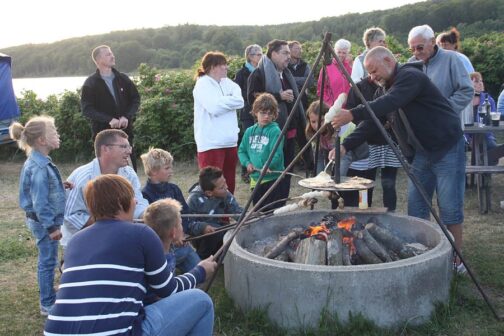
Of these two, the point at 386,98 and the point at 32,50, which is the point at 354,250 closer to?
the point at 386,98

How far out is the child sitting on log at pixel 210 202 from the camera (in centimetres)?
532

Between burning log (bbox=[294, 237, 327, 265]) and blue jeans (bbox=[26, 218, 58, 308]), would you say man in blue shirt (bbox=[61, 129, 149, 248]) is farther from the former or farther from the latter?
burning log (bbox=[294, 237, 327, 265])

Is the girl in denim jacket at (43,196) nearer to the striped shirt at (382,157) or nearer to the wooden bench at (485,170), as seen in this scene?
the striped shirt at (382,157)

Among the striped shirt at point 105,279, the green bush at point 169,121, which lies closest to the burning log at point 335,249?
the striped shirt at point 105,279

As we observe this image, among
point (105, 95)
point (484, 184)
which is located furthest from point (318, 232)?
point (105, 95)

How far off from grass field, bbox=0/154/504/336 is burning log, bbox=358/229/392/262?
0.53m

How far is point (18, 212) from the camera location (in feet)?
26.4

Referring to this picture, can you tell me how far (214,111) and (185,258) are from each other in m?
1.88

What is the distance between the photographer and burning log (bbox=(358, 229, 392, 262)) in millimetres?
4417

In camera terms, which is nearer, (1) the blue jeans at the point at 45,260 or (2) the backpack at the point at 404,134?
(1) the blue jeans at the point at 45,260

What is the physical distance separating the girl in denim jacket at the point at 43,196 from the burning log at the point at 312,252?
180 cm

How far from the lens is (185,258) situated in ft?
16.4

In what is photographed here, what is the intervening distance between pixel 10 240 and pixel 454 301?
15.4 feet

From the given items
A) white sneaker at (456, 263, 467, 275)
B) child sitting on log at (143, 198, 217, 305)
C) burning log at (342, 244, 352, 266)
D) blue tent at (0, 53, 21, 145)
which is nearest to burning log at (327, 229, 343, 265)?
burning log at (342, 244, 352, 266)
